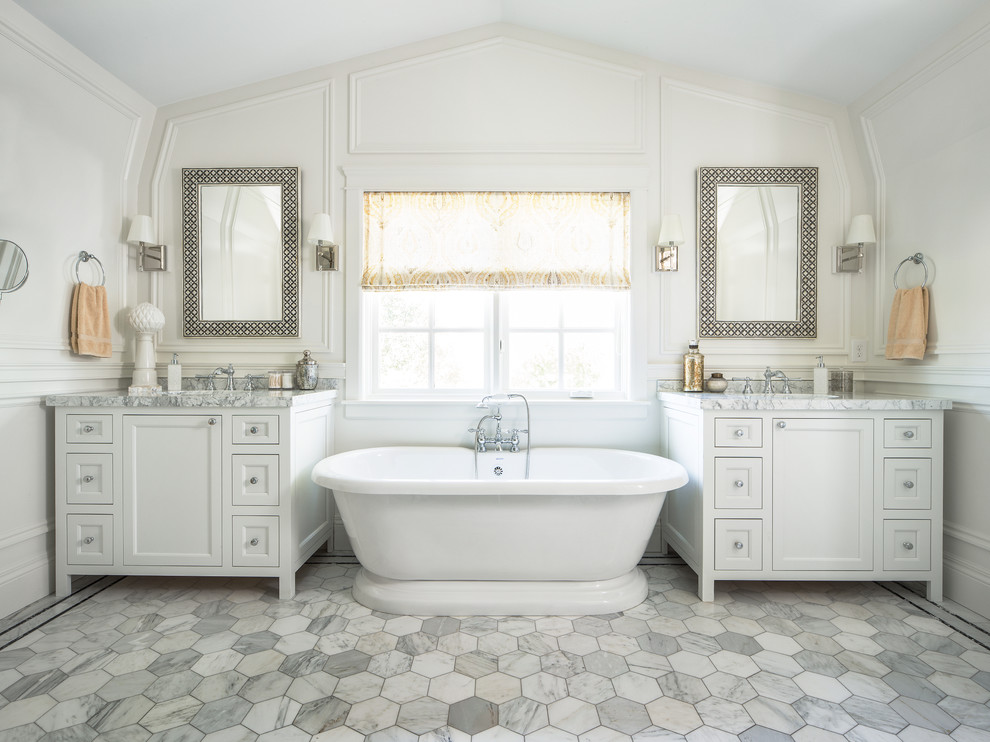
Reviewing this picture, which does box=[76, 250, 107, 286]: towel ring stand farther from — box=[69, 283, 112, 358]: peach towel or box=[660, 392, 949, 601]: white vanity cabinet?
box=[660, 392, 949, 601]: white vanity cabinet

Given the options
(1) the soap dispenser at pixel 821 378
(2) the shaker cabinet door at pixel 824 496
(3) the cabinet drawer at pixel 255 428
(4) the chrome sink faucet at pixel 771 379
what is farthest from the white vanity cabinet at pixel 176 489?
(1) the soap dispenser at pixel 821 378

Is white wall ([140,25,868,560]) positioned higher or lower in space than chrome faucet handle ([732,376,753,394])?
higher

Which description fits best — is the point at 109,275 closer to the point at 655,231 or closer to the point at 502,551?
the point at 502,551

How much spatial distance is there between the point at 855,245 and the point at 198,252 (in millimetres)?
3336

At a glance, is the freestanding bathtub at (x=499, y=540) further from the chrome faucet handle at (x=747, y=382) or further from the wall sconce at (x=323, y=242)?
the wall sconce at (x=323, y=242)

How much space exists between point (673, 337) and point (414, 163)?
161 cm

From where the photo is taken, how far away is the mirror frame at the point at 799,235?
2736 mm

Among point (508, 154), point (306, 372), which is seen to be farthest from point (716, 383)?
point (306, 372)

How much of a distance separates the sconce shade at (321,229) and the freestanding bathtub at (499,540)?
1162 millimetres

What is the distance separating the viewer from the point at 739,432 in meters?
2.21

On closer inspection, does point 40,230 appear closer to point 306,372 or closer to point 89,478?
point 89,478

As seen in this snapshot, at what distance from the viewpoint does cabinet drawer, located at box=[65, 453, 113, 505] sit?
7.34 feet

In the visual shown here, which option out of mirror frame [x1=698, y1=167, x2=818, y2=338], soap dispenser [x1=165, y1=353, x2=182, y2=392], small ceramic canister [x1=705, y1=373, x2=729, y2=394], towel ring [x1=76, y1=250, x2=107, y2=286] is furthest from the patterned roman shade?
towel ring [x1=76, y1=250, x2=107, y2=286]

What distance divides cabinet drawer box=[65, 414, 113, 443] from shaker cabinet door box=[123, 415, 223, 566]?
8 cm
